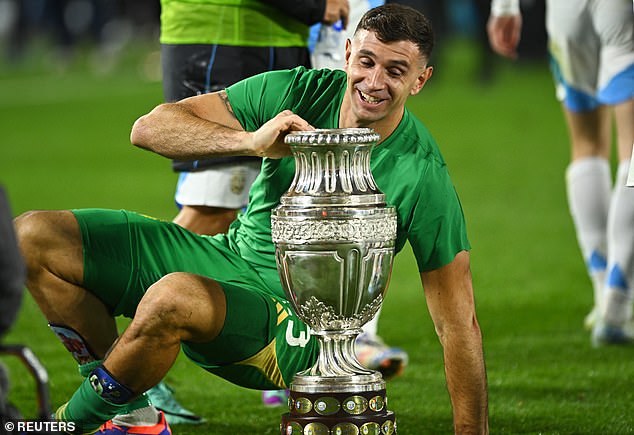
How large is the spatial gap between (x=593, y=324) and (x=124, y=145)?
806 centimetres

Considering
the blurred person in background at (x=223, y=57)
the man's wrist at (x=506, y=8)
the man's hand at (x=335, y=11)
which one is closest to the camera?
the man's hand at (x=335, y=11)

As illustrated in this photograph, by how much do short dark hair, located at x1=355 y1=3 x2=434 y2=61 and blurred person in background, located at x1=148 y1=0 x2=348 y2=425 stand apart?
1091mm

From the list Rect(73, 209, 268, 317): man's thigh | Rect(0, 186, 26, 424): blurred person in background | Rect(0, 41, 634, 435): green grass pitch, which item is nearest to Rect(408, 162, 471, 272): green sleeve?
Rect(73, 209, 268, 317): man's thigh

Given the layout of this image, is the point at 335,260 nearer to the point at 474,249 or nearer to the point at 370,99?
the point at 370,99

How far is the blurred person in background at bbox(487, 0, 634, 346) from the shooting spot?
499cm

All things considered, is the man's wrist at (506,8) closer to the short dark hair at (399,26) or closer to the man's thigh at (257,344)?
the short dark hair at (399,26)

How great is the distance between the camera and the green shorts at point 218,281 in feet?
10.9

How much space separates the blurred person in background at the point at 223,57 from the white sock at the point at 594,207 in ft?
4.47

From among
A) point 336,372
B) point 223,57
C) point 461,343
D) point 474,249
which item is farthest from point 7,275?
point 474,249

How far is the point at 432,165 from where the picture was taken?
3.37 metres

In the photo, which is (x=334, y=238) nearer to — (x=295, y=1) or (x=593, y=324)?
(x=295, y=1)

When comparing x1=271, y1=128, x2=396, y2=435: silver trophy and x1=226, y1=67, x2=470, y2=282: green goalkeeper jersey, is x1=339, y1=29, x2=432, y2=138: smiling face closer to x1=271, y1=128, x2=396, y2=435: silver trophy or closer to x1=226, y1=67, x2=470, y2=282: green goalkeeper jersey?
x1=226, y1=67, x2=470, y2=282: green goalkeeper jersey

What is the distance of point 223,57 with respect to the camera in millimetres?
4492

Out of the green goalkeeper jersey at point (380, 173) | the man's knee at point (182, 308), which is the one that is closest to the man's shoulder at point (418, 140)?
the green goalkeeper jersey at point (380, 173)
